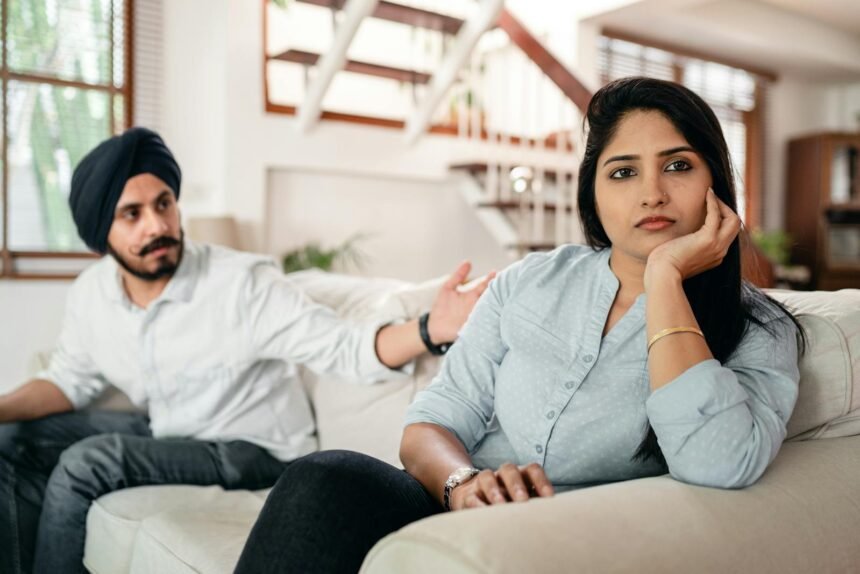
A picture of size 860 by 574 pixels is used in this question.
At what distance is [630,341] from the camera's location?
125 cm

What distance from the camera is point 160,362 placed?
2.02 m

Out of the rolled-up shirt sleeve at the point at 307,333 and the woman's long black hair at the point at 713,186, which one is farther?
the rolled-up shirt sleeve at the point at 307,333

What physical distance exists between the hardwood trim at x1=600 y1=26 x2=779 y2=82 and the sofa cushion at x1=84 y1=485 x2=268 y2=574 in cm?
544

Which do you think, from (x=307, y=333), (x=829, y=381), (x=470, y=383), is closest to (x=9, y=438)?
(x=307, y=333)

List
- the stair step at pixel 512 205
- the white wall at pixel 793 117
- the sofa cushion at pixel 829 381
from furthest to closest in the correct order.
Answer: the white wall at pixel 793 117 < the stair step at pixel 512 205 < the sofa cushion at pixel 829 381

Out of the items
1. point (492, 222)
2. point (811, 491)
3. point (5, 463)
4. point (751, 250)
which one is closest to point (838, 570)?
point (811, 491)

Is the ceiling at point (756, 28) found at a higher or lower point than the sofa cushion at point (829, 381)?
higher

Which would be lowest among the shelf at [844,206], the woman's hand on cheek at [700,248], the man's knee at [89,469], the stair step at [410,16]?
the man's knee at [89,469]

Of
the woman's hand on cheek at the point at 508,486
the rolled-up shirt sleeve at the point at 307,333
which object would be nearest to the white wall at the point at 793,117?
the rolled-up shirt sleeve at the point at 307,333

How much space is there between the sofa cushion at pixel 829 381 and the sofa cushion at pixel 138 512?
103 centimetres

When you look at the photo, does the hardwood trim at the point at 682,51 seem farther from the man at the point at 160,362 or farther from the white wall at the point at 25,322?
the man at the point at 160,362

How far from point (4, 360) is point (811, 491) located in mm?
4240

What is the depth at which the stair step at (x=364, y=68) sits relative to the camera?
14.8 ft

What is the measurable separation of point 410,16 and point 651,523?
397cm
